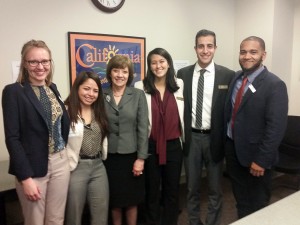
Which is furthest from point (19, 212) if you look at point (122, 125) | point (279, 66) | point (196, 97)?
point (279, 66)

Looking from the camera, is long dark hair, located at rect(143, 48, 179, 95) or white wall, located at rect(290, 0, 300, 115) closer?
long dark hair, located at rect(143, 48, 179, 95)

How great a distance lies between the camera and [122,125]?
81.0 inches

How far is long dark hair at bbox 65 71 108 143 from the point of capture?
193cm

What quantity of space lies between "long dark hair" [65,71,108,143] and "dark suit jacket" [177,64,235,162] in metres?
0.69

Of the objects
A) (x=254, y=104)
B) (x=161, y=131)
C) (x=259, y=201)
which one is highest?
(x=254, y=104)

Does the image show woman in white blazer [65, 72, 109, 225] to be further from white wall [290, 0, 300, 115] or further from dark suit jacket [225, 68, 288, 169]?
white wall [290, 0, 300, 115]

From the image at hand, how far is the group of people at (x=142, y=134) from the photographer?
5.33 feet

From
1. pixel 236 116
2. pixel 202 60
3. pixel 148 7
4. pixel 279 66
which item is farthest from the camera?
pixel 279 66

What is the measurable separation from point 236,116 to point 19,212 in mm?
2195

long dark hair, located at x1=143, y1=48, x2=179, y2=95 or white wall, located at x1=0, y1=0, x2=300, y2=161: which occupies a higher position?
white wall, located at x1=0, y1=0, x2=300, y2=161

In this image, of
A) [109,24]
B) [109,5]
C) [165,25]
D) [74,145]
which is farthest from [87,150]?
[165,25]

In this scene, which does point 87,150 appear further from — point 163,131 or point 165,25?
point 165,25

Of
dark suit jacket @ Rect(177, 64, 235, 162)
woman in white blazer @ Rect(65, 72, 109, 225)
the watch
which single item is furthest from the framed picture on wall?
dark suit jacket @ Rect(177, 64, 235, 162)

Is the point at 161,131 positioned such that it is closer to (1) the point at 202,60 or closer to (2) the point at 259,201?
(1) the point at 202,60
